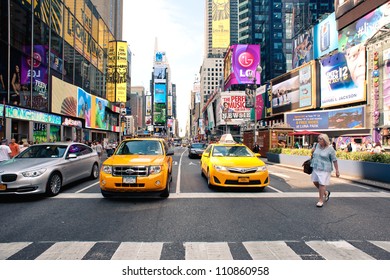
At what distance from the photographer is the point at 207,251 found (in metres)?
3.67

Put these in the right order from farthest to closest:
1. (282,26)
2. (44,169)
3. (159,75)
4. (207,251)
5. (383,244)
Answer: (159,75) → (282,26) → (44,169) → (383,244) → (207,251)

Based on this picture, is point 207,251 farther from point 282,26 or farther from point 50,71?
point 282,26

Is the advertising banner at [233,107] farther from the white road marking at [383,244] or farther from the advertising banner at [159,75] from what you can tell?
the white road marking at [383,244]

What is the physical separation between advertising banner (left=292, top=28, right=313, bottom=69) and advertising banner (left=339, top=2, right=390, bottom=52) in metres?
11.5

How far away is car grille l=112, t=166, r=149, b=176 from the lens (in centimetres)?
651

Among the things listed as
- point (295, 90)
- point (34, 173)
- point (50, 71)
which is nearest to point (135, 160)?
point (34, 173)

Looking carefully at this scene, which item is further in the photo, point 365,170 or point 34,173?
point 365,170

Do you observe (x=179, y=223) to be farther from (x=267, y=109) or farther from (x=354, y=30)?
(x=267, y=109)

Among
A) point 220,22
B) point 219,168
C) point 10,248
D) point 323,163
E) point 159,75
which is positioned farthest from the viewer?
point 159,75

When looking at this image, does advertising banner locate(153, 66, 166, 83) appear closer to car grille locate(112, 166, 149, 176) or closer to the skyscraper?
the skyscraper

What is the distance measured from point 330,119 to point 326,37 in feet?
67.6

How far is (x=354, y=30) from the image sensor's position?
4131cm

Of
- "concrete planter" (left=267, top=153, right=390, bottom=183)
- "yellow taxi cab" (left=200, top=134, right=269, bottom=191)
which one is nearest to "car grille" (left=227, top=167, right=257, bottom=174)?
"yellow taxi cab" (left=200, top=134, right=269, bottom=191)

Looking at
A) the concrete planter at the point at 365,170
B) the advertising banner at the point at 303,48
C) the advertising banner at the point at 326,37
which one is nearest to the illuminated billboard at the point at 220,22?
the advertising banner at the point at 303,48
